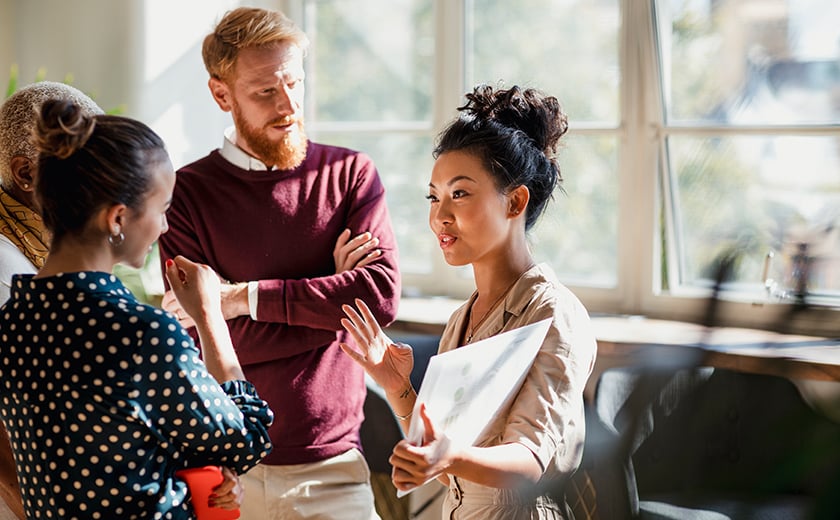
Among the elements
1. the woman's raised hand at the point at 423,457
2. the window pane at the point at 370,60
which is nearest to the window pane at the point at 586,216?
the window pane at the point at 370,60

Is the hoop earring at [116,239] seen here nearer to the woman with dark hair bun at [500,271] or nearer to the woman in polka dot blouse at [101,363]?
the woman in polka dot blouse at [101,363]

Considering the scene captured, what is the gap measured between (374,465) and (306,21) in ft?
6.42

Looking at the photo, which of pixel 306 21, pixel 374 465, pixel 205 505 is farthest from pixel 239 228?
pixel 306 21

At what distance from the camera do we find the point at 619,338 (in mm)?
2641

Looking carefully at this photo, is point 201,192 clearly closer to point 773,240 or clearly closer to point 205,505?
point 205,505

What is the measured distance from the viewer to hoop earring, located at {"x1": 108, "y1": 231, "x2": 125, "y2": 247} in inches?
49.1

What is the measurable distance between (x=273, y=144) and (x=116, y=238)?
86 cm

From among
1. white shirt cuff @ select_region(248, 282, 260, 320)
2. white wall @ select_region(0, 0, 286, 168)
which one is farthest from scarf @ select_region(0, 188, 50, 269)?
white wall @ select_region(0, 0, 286, 168)

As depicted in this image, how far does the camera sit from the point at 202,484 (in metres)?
1.28

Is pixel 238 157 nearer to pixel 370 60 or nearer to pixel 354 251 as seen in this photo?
pixel 354 251

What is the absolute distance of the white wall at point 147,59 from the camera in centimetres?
346

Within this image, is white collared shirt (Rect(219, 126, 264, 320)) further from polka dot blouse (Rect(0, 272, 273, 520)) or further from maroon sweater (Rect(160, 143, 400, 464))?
polka dot blouse (Rect(0, 272, 273, 520))

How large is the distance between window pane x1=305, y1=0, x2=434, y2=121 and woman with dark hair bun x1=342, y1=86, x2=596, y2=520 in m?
1.90

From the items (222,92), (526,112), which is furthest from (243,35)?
(526,112)
